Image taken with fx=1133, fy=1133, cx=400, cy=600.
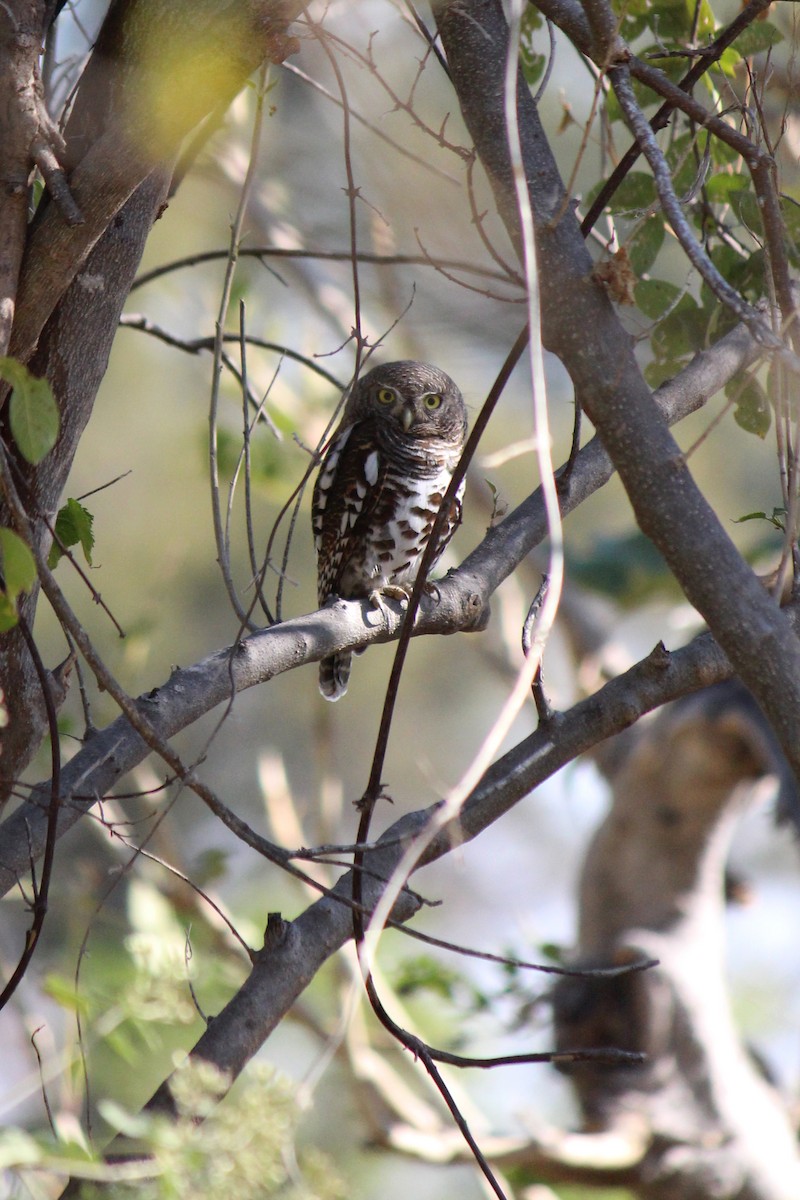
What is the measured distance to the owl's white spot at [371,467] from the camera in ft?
14.5

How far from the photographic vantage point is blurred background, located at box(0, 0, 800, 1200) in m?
2.90

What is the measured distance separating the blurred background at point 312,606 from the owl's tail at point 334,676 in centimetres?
49

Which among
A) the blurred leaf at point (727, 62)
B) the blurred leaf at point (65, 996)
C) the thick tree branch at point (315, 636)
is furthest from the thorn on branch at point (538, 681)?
the blurred leaf at point (727, 62)

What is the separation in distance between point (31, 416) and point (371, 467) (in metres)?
2.96

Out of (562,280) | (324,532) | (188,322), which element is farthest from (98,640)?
(562,280)

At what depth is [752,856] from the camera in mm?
10289

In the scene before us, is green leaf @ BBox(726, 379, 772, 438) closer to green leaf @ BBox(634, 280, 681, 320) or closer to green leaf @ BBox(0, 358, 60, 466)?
green leaf @ BBox(634, 280, 681, 320)

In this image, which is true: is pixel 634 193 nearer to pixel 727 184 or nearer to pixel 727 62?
pixel 727 184

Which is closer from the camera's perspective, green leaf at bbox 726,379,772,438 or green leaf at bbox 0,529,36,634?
green leaf at bbox 0,529,36,634

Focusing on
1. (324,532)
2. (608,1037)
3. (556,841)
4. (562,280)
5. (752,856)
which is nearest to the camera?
(562,280)

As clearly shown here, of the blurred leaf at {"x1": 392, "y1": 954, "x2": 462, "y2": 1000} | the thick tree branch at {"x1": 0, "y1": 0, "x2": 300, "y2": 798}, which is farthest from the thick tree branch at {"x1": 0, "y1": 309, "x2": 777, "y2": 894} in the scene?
the blurred leaf at {"x1": 392, "y1": 954, "x2": 462, "y2": 1000}

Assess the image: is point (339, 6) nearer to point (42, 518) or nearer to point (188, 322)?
point (42, 518)

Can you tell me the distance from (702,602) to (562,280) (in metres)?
0.56

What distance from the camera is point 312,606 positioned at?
10266mm
